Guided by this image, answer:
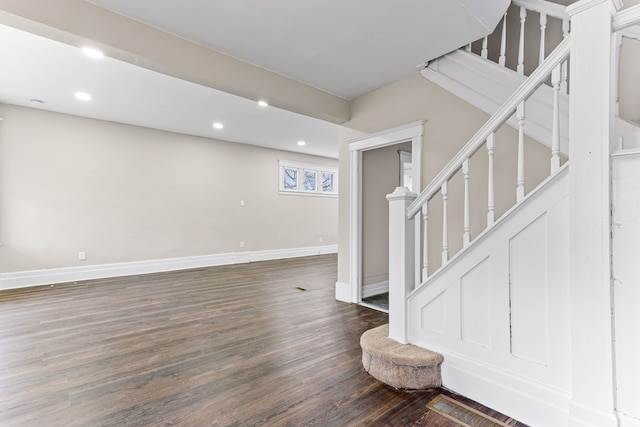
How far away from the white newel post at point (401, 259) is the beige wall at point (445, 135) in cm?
90

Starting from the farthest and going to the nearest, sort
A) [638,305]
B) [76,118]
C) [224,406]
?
[76,118] → [224,406] → [638,305]

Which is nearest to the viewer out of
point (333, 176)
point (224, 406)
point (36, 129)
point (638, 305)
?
point (638, 305)

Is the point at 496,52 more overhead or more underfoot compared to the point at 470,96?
more overhead

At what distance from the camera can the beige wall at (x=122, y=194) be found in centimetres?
448

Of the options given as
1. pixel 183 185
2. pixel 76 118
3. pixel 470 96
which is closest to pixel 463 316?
pixel 470 96

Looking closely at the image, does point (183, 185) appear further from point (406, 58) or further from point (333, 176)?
point (406, 58)

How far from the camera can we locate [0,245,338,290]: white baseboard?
4445mm

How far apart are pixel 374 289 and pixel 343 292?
0.51m

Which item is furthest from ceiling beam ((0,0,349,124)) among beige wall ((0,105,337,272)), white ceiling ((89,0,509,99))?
beige wall ((0,105,337,272))

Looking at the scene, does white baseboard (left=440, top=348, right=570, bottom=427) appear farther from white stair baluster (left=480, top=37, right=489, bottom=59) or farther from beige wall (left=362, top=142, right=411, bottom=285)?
white stair baluster (left=480, top=37, right=489, bottom=59)

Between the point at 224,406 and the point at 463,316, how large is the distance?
1494 millimetres

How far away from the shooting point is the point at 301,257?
771 centimetres

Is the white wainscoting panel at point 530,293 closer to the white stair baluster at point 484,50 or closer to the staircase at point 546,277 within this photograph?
the staircase at point 546,277

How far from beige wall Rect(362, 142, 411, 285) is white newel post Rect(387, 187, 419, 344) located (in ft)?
5.99
